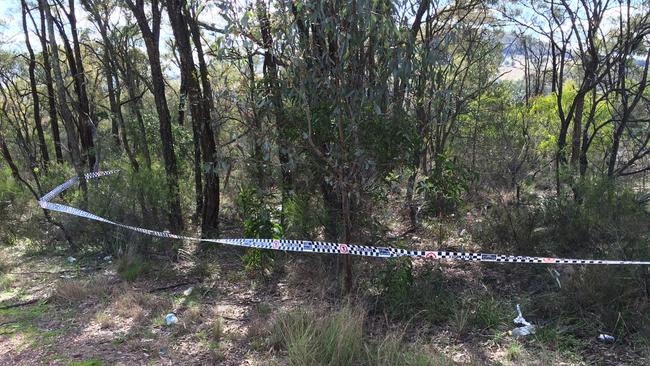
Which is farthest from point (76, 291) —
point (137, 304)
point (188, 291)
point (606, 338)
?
point (606, 338)

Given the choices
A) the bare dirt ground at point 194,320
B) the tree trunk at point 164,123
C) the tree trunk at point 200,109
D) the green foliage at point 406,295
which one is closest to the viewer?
the bare dirt ground at point 194,320

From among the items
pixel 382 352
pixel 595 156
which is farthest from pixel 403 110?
pixel 595 156

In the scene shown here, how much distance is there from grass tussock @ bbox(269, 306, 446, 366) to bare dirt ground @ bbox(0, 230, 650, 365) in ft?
0.57

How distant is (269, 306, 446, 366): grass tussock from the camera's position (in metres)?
3.69

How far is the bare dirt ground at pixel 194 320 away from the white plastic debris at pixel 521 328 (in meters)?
0.09

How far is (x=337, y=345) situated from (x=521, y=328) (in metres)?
1.87

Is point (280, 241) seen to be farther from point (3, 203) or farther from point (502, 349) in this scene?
point (3, 203)

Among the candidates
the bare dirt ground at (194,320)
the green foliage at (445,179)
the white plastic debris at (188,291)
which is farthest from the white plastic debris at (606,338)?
the white plastic debris at (188,291)

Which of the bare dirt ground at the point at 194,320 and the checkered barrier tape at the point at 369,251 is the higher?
the checkered barrier tape at the point at 369,251

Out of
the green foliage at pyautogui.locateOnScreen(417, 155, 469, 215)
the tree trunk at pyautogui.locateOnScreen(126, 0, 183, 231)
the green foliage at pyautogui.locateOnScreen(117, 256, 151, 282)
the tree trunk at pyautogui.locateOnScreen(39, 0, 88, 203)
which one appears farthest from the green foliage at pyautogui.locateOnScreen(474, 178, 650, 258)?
the tree trunk at pyautogui.locateOnScreen(39, 0, 88, 203)

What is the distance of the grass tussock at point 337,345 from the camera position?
369 cm

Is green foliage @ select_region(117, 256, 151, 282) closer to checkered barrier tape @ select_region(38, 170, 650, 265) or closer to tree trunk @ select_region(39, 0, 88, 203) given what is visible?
checkered barrier tape @ select_region(38, 170, 650, 265)

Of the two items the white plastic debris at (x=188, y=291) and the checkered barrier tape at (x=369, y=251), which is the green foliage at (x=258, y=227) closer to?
the checkered barrier tape at (x=369, y=251)

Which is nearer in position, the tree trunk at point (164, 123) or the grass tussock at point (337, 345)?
the grass tussock at point (337, 345)
